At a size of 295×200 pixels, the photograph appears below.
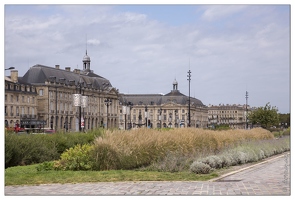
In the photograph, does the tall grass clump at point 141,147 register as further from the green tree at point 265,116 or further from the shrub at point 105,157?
the green tree at point 265,116

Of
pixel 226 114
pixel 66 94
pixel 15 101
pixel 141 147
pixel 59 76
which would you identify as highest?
pixel 59 76

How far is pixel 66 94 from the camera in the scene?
80.9m

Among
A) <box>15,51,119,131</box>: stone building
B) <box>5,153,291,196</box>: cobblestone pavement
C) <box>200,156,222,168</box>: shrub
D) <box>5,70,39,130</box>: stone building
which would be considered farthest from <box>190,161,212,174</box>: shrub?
<box>15,51,119,131</box>: stone building

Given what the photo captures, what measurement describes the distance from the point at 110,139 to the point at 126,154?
65 centimetres

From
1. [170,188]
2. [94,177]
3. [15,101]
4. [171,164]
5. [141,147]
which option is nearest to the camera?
[170,188]

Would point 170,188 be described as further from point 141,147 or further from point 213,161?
point 141,147

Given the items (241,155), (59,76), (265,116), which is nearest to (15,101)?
(241,155)

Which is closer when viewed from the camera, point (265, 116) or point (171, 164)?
point (171, 164)

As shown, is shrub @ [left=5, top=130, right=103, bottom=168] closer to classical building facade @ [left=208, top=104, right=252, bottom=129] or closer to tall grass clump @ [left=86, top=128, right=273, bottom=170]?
tall grass clump @ [left=86, top=128, right=273, bottom=170]

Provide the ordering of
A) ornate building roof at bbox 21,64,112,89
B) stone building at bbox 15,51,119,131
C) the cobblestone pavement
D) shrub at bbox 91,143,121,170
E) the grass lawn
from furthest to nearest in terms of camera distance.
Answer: ornate building roof at bbox 21,64,112,89 → stone building at bbox 15,51,119,131 → shrub at bbox 91,143,121,170 → the grass lawn → the cobblestone pavement

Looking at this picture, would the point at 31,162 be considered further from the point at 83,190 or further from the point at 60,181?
the point at 83,190

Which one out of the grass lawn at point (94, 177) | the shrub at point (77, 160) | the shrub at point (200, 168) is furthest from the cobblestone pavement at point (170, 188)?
the shrub at point (77, 160)

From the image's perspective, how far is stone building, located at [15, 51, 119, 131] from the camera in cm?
6769

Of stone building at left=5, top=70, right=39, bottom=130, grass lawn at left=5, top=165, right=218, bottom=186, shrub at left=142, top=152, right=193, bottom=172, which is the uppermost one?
stone building at left=5, top=70, right=39, bottom=130
